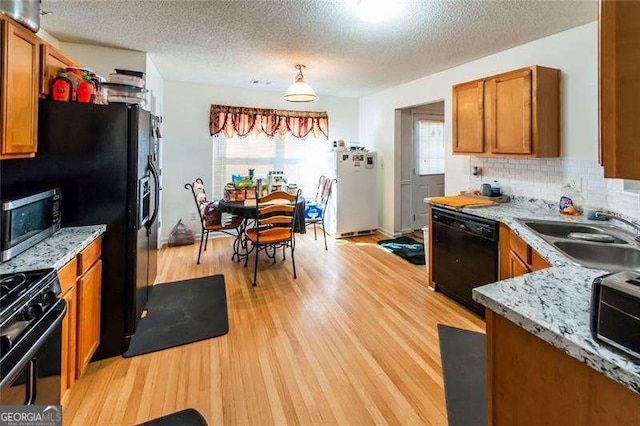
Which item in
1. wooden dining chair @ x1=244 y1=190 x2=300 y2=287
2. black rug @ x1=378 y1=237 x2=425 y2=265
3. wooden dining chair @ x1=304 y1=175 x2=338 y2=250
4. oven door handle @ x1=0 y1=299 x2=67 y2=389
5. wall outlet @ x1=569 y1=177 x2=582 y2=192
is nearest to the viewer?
oven door handle @ x1=0 y1=299 x2=67 y2=389

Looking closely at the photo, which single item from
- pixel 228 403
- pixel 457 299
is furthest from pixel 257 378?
pixel 457 299

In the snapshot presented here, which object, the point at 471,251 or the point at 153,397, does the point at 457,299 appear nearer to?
the point at 471,251

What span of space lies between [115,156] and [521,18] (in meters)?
3.20

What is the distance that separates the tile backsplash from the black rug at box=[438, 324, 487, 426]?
1396mm

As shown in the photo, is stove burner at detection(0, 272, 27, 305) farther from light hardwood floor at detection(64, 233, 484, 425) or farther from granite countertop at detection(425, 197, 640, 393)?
granite countertop at detection(425, 197, 640, 393)

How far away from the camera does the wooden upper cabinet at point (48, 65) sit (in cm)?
190

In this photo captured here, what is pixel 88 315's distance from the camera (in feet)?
6.30

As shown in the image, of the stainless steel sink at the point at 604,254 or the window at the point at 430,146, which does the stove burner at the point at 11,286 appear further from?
the window at the point at 430,146

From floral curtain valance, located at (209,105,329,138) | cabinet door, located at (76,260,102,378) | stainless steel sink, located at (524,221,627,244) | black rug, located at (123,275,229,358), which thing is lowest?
black rug, located at (123,275,229,358)

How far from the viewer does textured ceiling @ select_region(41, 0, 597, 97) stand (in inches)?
94.1

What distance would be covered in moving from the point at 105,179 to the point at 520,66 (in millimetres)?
3766

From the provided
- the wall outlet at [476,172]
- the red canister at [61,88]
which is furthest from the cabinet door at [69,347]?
the wall outlet at [476,172]

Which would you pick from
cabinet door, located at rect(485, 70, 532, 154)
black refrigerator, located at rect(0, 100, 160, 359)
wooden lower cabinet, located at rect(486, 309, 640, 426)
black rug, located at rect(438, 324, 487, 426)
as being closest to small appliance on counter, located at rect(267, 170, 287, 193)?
black refrigerator, located at rect(0, 100, 160, 359)

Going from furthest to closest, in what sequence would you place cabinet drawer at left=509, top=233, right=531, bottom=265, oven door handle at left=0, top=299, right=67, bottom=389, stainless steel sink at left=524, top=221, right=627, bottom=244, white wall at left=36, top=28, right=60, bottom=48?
white wall at left=36, top=28, right=60, bottom=48 → stainless steel sink at left=524, top=221, right=627, bottom=244 → cabinet drawer at left=509, top=233, right=531, bottom=265 → oven door handle at left=0, top=299, right=67, bottom=389
